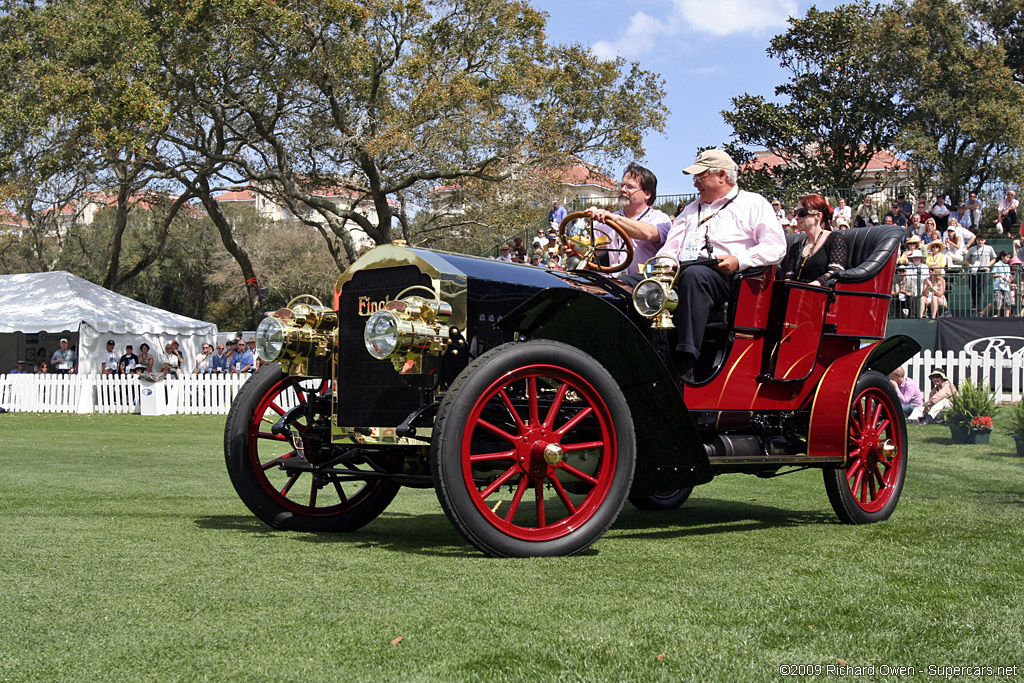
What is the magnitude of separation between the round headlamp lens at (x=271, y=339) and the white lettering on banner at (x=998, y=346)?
1413cm

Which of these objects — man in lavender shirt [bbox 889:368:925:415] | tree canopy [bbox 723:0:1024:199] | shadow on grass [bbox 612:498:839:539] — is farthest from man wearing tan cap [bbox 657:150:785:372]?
tree canopy [bbox 723:0:1024:199]

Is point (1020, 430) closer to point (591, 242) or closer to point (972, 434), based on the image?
point (972, 434)

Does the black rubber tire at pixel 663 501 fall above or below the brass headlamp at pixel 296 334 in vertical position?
below

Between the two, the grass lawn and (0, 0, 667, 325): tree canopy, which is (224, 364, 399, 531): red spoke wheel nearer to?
the grass lawn

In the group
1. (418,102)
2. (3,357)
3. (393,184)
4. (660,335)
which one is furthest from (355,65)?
(660,335)

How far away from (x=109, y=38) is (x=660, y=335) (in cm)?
2420

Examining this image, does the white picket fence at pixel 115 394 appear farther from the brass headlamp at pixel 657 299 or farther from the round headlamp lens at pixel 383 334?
the round headlamp lens at pixel 383 334

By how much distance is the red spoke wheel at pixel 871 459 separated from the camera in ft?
19.7

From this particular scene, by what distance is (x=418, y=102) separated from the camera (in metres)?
26.1

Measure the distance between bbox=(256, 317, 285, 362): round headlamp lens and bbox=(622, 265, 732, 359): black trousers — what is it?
7.09ft

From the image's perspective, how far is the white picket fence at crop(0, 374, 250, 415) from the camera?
22.2 metres

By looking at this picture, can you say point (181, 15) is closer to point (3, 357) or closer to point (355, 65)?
point (355, 65)

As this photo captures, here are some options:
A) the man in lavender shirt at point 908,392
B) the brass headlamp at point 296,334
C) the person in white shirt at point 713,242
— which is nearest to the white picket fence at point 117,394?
the man in lavender shirt at point 908,392

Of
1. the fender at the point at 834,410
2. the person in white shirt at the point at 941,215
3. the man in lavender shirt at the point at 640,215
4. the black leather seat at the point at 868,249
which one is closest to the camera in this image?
the fender at the point at 834,410
